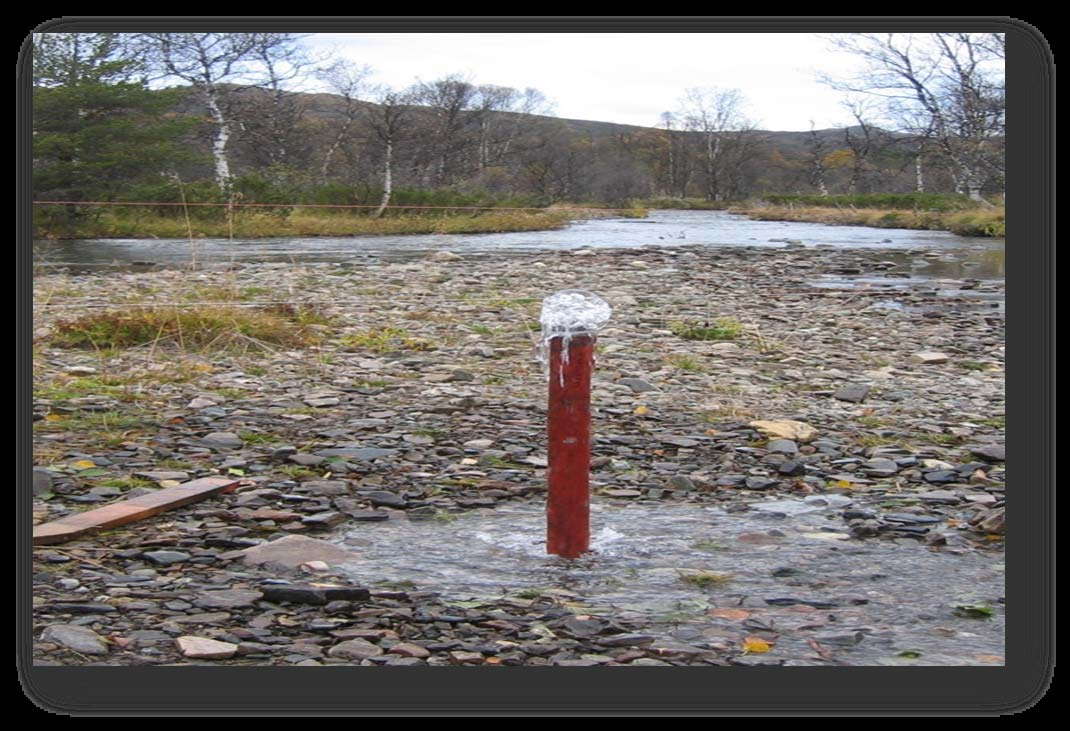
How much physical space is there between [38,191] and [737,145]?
2685mm

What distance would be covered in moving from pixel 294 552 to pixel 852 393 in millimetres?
3396

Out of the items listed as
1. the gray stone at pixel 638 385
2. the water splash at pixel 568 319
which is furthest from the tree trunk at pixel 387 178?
the gray stone at pixel 638 385

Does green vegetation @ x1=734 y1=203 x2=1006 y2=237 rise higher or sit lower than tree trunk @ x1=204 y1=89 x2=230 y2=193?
lower

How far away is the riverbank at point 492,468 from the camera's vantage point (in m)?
2.67

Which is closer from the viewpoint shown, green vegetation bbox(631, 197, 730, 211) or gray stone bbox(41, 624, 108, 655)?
gray stone bbox(41, 624, 108, 655)

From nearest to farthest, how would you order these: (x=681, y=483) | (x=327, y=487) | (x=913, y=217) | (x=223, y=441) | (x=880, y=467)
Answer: (x=327, y=487) → (x=681, y=483) → (x=880, y=467) → (x=223, y=441) → (x=913, y=217)

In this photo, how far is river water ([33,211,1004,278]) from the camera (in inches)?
273

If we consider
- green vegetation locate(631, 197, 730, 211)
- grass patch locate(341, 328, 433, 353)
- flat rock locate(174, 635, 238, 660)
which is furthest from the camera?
grass patch locate(341, 328, 433, 353)

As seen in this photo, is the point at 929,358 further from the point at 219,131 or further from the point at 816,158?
the point at 219,131

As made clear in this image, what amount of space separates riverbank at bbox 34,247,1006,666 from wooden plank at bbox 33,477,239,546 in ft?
0.19

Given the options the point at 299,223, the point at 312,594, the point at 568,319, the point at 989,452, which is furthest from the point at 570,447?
the point at 299,223

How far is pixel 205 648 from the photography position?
8.16ft

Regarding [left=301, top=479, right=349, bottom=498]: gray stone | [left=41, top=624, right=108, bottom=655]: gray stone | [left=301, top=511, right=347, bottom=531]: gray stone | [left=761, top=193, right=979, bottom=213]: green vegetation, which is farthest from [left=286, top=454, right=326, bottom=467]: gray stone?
[left=761, top=193, right=979, bottom=213]: green vegetation

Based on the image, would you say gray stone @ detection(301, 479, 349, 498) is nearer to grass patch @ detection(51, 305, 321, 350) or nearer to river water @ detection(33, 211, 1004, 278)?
river water @ detection(33, 211, 1004, 278)
